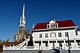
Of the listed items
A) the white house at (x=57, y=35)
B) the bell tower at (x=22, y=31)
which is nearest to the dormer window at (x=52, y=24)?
the white house at (x=57, y=35)

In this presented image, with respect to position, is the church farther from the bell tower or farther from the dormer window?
the bell tower

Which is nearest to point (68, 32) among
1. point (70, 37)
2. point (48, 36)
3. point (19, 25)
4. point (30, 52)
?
point (70, 37)

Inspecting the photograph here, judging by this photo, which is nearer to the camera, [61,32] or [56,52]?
[56,52]

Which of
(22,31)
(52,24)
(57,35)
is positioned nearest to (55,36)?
(57,35)

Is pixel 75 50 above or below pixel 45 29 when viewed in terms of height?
below

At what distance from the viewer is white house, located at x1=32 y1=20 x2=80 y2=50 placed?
4034 centimetres

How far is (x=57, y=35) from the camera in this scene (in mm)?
42000

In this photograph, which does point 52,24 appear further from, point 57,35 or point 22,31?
point 22,31

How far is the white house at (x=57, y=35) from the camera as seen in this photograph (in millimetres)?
40344

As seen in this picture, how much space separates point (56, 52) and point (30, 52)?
23.4ft

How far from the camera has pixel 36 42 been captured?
145 ft

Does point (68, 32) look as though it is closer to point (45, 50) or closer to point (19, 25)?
point (45, 50)

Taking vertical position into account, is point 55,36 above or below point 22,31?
below

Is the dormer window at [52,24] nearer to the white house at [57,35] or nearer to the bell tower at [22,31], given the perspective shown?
the white house at [57,35]
